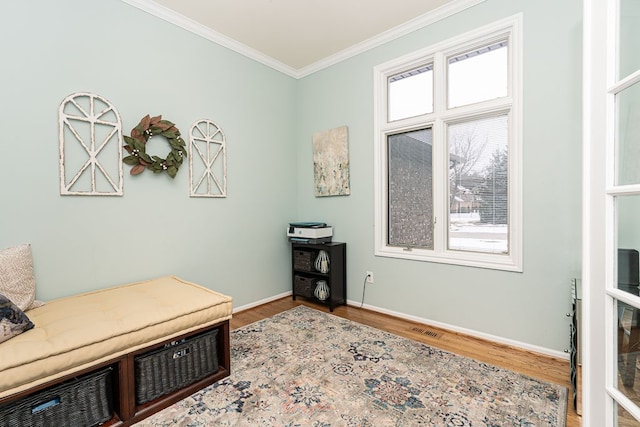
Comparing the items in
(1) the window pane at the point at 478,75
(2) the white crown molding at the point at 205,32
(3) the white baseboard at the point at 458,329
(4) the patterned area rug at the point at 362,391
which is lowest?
(4) the patterned area rug at the point at 362,391

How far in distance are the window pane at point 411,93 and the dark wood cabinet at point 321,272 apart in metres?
1.52

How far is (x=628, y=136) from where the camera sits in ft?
3.22

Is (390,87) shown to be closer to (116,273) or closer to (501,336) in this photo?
(501,336)

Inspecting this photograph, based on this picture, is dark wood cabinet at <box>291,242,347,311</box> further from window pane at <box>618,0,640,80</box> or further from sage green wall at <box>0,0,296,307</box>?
window pane at <box>618,0,640,80</box>

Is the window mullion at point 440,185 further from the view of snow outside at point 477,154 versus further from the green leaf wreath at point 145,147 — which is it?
the green leaf wreath at point 145,147

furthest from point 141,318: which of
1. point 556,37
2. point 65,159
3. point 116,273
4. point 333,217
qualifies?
point 556,37

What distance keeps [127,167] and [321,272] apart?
201 cm

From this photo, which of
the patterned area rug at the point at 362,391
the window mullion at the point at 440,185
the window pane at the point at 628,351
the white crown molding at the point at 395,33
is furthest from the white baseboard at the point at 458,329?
the white crown molding at the point at 395,33

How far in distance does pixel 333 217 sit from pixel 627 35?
2598mm

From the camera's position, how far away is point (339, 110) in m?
3.26

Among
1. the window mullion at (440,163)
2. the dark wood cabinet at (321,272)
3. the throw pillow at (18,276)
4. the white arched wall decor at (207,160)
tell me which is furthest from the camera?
the dark wood cabinet at (321,272)

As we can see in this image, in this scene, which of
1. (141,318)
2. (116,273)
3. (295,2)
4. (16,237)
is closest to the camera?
(141,318)

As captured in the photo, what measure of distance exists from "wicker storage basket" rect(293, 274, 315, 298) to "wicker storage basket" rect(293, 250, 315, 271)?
118 millimetres

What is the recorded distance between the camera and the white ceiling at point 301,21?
7.92 ft
